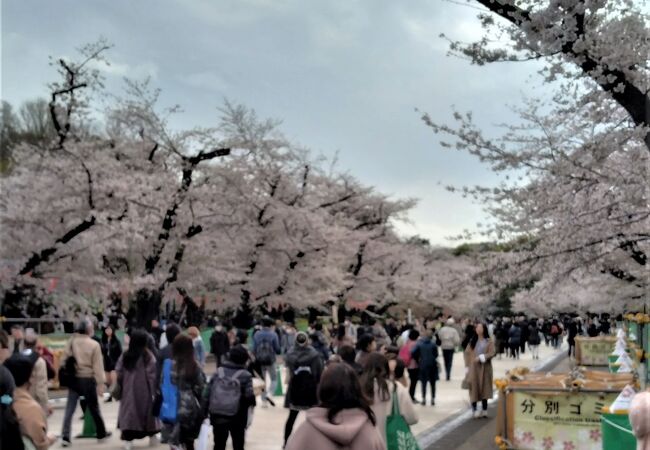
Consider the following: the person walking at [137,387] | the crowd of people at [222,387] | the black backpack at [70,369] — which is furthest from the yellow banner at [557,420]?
the black backpack at [70,369]

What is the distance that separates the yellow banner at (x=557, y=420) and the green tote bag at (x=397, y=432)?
386 centimetres

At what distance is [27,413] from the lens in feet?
16.8

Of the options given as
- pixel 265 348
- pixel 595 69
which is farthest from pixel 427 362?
pixel 595 69

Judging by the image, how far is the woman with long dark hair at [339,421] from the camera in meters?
4.19

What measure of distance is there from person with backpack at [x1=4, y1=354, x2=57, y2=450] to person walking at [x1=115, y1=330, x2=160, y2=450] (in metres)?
4.23

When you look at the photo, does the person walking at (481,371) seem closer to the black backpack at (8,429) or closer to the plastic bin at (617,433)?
the plastic bin at (617,433)

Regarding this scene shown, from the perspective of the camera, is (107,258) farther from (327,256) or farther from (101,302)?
(327,256)

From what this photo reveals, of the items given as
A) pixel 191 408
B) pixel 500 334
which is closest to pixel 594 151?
pixel 191 408

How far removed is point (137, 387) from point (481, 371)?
6213mm

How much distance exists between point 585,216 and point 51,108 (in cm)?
1545

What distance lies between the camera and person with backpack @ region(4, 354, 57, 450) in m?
5.04

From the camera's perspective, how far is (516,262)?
37.9 feet

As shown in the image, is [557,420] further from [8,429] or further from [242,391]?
[8,429]

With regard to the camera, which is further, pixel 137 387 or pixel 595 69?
pixel 137 387
